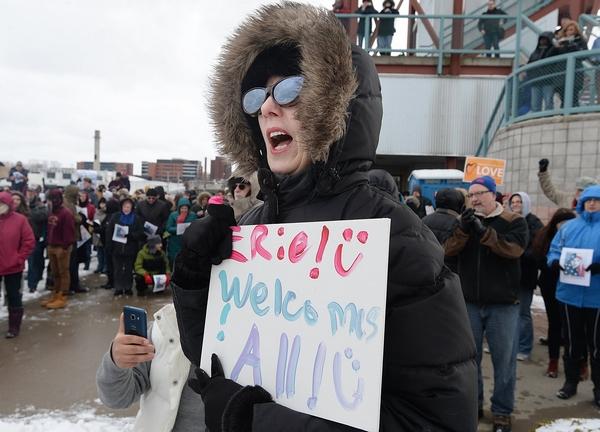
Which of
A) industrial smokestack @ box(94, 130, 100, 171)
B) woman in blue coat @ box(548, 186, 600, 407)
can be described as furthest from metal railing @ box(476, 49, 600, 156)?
industrial smokestack @ box(94, 130, 100, 171)

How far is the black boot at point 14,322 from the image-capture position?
18.7 feet

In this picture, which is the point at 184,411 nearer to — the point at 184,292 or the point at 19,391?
the point at 184,292

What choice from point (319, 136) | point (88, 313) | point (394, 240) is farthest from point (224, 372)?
point (88, 313)

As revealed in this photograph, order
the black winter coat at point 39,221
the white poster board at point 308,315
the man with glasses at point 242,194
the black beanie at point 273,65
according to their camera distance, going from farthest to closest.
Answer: the black winter coat at point 39,221, the man with glasses at point 242,194, the black beanie at point 273,65, the white poster board at point 308,315

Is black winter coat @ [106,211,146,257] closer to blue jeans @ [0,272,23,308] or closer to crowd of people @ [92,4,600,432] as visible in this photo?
blue jeans @ [0,272,23,308]

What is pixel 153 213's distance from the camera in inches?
329

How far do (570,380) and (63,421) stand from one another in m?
4.60

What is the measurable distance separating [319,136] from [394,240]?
1.20 ft

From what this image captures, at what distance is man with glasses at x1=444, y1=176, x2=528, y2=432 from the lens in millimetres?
3447

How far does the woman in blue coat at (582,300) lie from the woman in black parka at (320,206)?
3.58m

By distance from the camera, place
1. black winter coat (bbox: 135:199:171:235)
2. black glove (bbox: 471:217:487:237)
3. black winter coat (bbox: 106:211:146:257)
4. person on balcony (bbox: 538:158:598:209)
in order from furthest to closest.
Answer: black winter coat (bbox: 135:199:171:235)
black winter coat (bbox: 106:211:146:257)
person on balcony (bbox: 538:158:598:209)
black glove (bbox: 471:217:487:237)

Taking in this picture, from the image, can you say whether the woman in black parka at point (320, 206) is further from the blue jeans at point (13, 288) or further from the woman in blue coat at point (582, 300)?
the blue jeans at point (13, 288)

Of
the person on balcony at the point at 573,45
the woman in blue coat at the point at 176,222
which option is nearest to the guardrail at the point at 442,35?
the person on balcony at the point at 573,45

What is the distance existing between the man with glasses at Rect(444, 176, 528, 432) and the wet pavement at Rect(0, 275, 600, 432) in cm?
44
